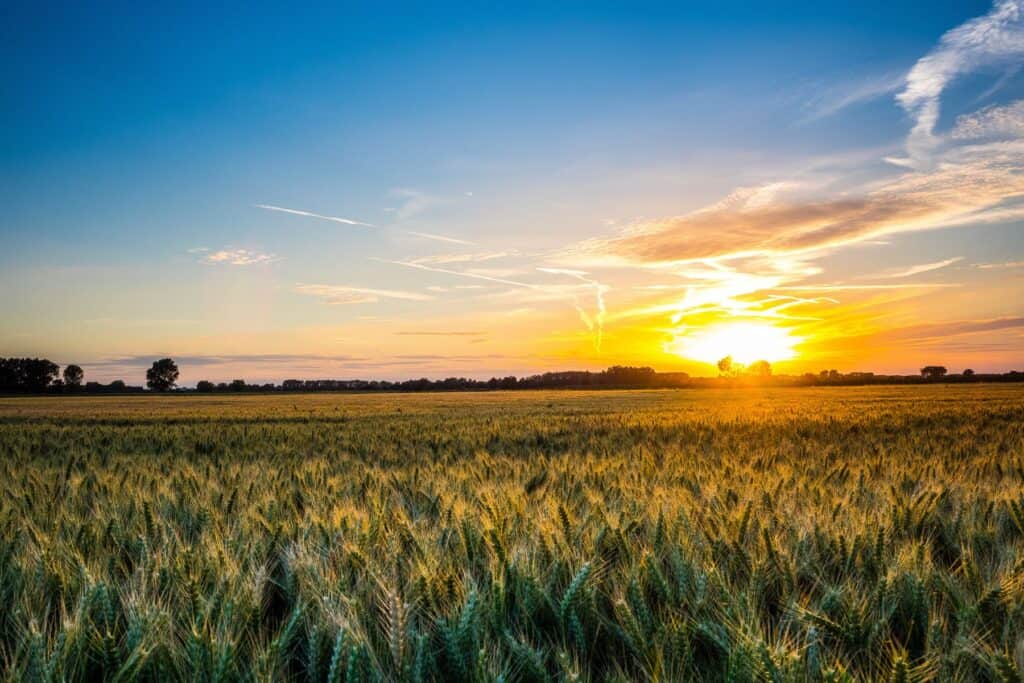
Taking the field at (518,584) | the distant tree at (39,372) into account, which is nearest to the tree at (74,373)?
the distant tree at (39,372)

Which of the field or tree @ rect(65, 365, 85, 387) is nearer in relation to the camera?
the field

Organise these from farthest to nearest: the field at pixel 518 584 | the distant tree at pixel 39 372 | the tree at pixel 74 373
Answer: the tree at pixel 74 373 → the distant tree at pixel 39 372 → the field at pixel 518 584

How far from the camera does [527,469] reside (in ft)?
18.9

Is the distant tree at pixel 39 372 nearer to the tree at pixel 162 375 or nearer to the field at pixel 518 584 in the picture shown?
the tree at pixel 162 375

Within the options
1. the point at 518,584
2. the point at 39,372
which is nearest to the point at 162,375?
the point at 39,372

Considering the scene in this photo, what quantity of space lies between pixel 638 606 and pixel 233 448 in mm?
9586

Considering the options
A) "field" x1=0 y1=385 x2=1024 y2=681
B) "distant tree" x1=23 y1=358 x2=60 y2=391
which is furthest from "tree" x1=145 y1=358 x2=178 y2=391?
"field" x1=0 y1=385 x2=1024 y2=681

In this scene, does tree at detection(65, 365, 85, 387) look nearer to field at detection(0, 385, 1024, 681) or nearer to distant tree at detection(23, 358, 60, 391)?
distant tree at detection(23, 358, 60, 391)

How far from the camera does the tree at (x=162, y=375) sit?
142913 millimetres

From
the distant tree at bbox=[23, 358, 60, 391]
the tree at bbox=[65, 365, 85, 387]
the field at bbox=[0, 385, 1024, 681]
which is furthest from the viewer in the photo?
the tree at bbox=[65, 365, 85, 387]

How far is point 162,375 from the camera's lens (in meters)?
145

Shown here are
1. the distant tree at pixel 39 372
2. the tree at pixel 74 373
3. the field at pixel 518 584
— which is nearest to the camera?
the field at pixel 518 584

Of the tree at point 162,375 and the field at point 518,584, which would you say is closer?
the field at point 518,584

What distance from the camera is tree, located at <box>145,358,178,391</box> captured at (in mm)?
142913
